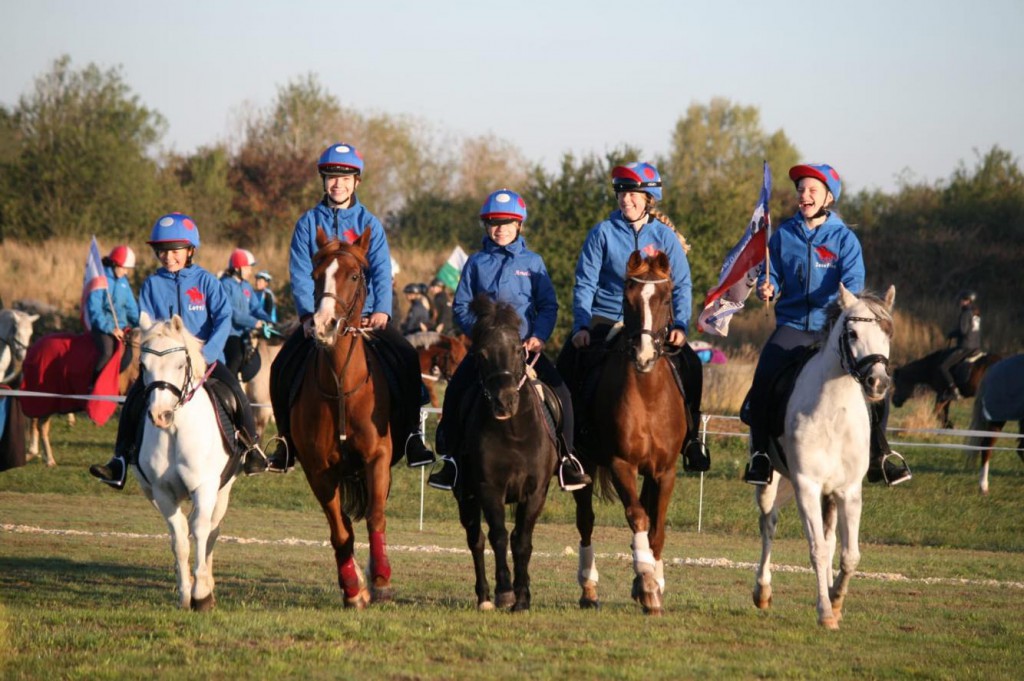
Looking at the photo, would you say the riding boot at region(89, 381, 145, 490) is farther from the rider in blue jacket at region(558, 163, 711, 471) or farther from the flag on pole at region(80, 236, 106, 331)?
the flag on pole at region(80, 236, 106, 331)

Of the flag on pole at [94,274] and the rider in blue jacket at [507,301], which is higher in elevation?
the flag on pole at [94,274]

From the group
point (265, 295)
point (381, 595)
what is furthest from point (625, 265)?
point (265, 295)

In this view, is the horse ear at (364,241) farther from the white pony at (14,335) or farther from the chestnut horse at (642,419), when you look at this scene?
the white pony at (14,335)

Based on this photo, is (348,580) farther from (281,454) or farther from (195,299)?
(195,299)

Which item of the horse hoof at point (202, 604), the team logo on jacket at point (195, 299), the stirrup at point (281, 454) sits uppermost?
the team logo on jacket at point (195, 299)

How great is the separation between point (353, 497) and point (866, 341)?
4.20 m

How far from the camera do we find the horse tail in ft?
35.3

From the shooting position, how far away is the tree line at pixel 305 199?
120ft

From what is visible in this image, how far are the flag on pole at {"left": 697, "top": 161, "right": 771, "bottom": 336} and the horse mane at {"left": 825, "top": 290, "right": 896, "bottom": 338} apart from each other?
156 cm

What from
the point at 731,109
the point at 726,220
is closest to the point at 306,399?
the point at 726,220

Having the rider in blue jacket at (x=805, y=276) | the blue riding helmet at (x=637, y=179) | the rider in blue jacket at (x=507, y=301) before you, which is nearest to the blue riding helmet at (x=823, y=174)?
the rider in blue jacket at (x=805, y=276)

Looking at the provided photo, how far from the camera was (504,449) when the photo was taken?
9.59m

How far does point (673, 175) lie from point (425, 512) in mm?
61243

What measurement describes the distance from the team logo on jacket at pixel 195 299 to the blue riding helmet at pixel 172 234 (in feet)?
1.16
